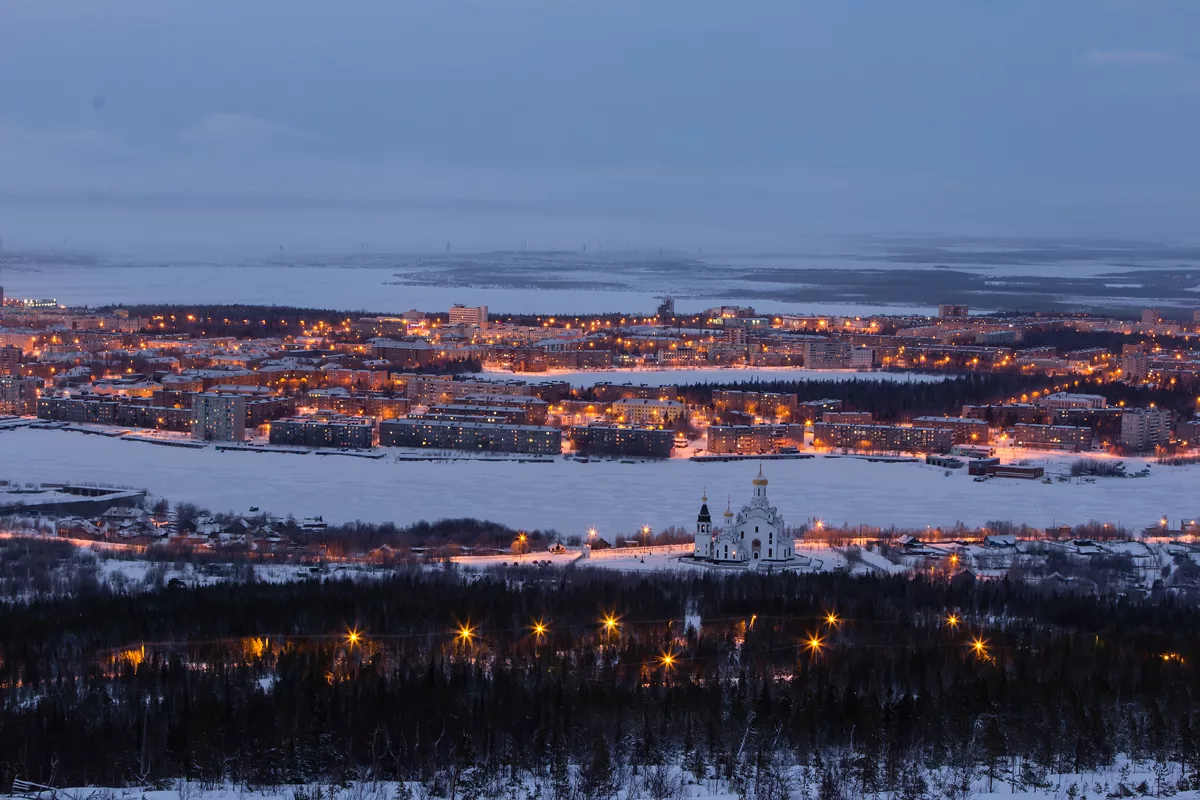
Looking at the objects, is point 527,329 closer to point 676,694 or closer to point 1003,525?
point 1003,525

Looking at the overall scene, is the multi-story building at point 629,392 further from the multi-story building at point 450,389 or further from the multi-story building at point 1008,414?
the multi-story building at point 1008,414

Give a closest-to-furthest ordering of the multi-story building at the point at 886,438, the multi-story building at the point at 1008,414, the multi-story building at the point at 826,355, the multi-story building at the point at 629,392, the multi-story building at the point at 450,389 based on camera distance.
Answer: the multi-story building at the point at 886,438
the multi-story building at the point at 1008,414
the multi-story building at the point at 450,389
the multi-story building at the point at 629,392
the multi-story building at the point at 826,355

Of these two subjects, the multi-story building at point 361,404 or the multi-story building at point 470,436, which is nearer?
the multi-story building at point 470,436

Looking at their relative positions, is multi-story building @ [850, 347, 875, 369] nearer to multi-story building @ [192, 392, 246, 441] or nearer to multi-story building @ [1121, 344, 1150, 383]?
multi-story building @ [1121, 344, 1150, 383]

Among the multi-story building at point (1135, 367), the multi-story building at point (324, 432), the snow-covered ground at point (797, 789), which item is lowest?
the snow-covered ground at point (797, 789)

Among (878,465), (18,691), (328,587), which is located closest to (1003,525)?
(878,465)

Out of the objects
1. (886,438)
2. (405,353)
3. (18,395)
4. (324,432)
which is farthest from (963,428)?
(18,395)

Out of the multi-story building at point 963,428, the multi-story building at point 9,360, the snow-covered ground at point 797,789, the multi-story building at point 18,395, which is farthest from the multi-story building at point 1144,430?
the multi-story building at point 9,360
